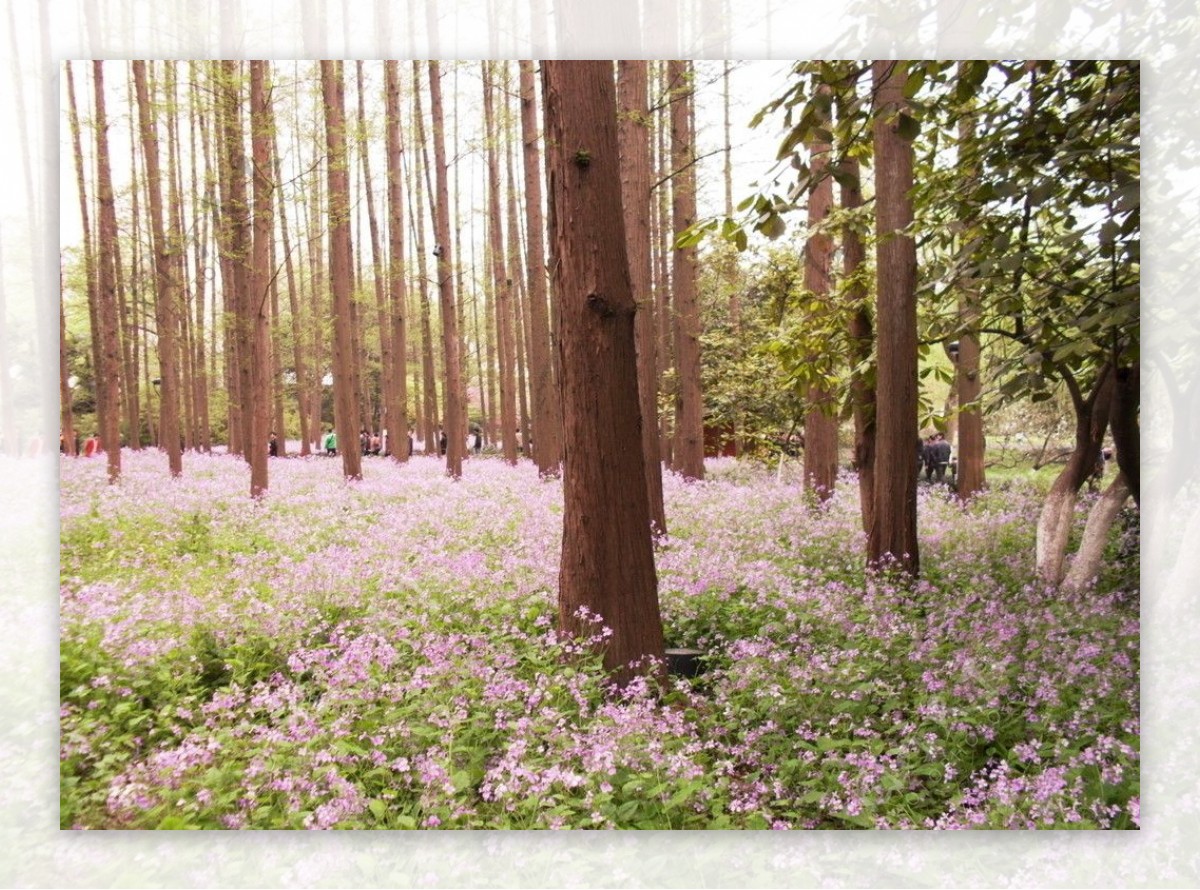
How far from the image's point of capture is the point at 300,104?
13.4ft

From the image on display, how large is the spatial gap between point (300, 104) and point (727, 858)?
3721mm

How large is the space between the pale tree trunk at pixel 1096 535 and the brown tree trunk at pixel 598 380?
2.01 m

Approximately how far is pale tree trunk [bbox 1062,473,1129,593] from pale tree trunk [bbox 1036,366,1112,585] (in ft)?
0.28

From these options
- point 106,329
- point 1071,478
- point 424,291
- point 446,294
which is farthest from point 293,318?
point 1071,478

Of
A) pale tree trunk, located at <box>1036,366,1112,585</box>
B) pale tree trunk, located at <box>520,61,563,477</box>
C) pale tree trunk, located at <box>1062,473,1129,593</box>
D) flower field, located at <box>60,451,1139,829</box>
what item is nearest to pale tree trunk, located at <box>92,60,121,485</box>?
flower field, located at <box>60,451,1139,829</box>

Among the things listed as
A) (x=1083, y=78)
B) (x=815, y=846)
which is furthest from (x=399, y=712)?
(x=1083, y=78)

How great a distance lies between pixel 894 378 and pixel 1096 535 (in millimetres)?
1247

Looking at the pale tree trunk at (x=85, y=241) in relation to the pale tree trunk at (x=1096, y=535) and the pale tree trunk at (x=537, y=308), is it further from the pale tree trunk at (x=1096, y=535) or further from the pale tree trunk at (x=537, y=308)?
the pale tree trunk at (x=1096, y=535)

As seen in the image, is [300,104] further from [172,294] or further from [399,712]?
[399,712]

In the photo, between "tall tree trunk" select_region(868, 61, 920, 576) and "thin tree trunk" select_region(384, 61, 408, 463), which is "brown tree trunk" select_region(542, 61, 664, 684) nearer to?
"thin tree trunk" select_region(384, 61, 408, 463)

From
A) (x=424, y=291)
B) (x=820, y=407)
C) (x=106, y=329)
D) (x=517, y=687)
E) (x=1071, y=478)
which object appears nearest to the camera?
(x=517, y=687)

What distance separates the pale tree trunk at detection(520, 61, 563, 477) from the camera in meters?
4.67

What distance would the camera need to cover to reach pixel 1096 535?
3.94 m

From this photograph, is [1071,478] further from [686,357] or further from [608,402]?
[686,357]
